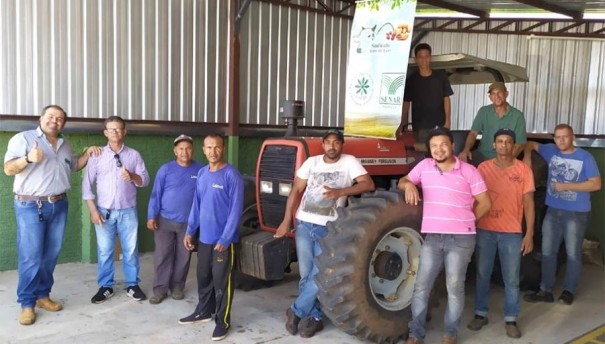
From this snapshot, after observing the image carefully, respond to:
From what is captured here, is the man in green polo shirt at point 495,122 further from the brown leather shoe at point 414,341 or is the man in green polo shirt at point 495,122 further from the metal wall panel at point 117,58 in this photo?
the metal wall panel at point 117,58

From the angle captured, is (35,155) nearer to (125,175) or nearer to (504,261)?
(125,175)

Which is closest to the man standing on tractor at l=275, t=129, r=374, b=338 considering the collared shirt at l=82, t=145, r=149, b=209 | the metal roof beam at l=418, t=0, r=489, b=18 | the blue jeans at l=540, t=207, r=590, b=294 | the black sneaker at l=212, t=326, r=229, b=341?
the black sneaker at l=212, t=326, r=229, b=341

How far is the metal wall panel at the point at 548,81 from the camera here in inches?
336

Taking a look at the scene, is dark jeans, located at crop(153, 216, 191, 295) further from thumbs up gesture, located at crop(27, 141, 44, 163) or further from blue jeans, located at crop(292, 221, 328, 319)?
blue jeans, located at crop(292, 221, 328, 319)

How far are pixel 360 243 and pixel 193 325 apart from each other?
1.58 m

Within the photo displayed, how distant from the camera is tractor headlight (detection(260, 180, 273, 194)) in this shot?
5016 mm

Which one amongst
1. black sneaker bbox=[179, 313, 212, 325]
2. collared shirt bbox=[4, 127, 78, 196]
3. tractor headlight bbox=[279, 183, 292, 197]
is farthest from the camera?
tractor headlight bbox=[279, 183, 292, 197]

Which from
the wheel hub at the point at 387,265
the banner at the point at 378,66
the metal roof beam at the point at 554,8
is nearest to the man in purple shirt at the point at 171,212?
the banner at the point at 378,66

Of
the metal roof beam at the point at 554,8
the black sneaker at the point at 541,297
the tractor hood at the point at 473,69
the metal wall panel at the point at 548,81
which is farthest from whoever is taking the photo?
the metal wall panel at the point at 548,81

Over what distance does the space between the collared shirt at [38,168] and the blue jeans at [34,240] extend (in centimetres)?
11

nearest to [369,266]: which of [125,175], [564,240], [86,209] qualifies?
[125,175]

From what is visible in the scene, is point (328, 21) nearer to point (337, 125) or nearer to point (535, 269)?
point (337, 125)

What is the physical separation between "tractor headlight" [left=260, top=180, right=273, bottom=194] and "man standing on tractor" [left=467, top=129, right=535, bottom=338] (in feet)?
5.63

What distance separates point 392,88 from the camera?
4805 millimetres
